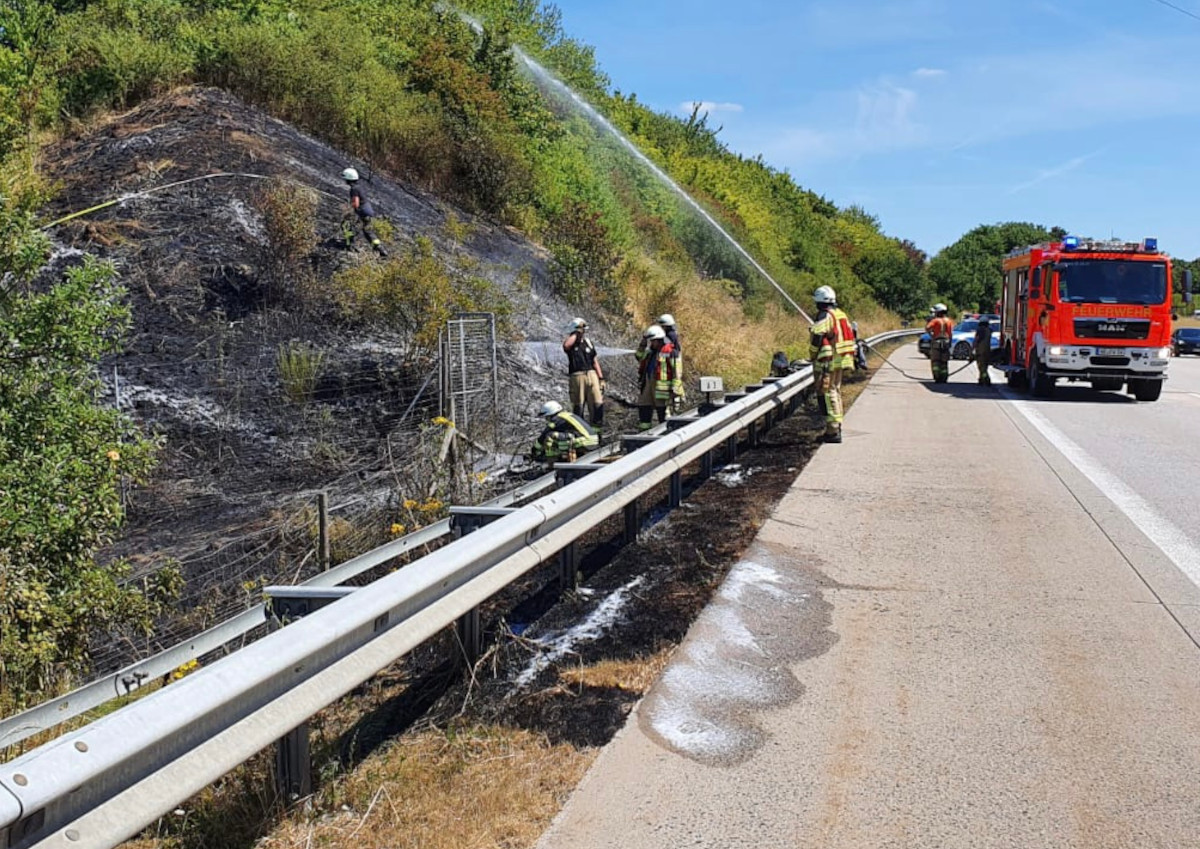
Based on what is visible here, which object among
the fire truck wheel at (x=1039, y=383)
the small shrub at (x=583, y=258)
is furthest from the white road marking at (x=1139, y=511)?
the small shrub at (x=583, y=258)

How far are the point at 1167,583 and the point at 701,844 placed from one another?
4.24 meters

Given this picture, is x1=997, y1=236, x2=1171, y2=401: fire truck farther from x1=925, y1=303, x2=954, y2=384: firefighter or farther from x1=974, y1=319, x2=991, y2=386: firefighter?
x1=925, y1=303, x2=954, y2=384: firefighter

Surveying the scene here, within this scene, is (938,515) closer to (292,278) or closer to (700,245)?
(292,278)

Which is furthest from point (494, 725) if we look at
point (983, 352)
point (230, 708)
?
point (983, 352)

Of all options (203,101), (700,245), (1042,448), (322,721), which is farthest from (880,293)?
(322,721)

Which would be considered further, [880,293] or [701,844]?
[880,293]

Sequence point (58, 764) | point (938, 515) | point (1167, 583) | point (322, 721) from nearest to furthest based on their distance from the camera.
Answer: point (58, 764)
point (322, 721)
point (1167, 583)
point (938, 515)

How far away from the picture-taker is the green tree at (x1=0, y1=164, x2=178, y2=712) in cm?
662

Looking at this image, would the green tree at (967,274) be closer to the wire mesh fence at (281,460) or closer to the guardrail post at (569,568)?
the wire mesh fence at (281,460)

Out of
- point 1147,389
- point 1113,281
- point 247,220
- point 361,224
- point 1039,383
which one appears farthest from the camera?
point 1039,383

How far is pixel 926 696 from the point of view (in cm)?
462

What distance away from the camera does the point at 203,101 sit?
20.3 m

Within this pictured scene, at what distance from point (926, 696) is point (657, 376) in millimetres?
9478

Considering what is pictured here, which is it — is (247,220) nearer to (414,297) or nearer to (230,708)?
(414,297)
